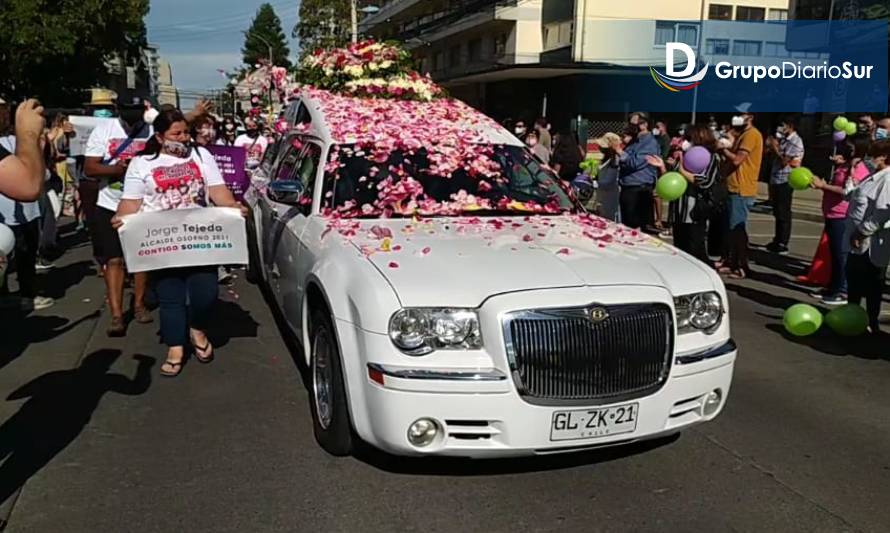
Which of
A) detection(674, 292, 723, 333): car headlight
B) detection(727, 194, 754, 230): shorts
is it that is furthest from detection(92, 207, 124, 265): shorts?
detection(727, 194, 754, 230): shorts

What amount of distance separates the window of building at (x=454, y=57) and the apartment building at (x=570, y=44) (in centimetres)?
286

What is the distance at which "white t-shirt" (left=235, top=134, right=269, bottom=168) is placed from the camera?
452 inches

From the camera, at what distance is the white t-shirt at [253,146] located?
37.6 ft

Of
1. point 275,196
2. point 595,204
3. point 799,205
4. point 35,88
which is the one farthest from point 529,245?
point 35,88

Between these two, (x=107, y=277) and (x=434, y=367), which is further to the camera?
(x=107, y=277)

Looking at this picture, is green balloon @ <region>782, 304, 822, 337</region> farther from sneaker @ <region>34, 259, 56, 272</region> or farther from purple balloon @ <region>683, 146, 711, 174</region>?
sneaker @ <region>34, 259, 56, 272</region>

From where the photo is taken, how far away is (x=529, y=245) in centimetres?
416

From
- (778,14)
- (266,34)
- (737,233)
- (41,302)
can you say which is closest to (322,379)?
(41,302)

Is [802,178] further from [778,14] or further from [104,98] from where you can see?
[778,14]

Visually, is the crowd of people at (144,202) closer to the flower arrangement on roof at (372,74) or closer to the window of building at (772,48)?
the flower arrangement on roof at (372,74)

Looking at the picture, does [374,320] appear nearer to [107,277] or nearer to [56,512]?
[56,512]

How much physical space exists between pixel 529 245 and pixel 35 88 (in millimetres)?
37475

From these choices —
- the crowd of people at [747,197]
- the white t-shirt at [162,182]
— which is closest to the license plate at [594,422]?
the white t-shirt at [162,182]

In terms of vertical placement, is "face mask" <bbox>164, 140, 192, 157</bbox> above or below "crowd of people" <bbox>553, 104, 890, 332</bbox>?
above
